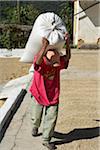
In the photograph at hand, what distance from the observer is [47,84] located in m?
5.54

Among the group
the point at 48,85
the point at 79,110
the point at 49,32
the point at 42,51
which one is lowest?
the point at 79,110

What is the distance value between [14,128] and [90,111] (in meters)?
1.60

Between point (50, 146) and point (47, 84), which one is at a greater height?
point (47, 84)

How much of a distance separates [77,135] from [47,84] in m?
1.02

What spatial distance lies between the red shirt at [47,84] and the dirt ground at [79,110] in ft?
2.02

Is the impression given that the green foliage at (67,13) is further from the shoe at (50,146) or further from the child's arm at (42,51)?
the child's arm at (42,51)

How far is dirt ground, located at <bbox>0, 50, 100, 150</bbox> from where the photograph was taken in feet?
19.4

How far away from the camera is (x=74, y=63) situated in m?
15.5

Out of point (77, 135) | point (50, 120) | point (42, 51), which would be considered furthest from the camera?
point (77, 135)

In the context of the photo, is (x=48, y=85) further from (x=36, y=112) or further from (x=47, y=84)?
(x=36, y=112)

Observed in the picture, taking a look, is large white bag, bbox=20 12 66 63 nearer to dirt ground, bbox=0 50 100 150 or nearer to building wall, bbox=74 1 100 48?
dirt ground, bbox=0 50 100 150

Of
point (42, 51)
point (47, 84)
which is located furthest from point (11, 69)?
point (42, 51)

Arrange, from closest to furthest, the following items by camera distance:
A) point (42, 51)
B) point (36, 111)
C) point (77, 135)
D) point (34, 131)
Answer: point (42, 51) < point (36, 111) < point (34, 131) < point (77, 135)

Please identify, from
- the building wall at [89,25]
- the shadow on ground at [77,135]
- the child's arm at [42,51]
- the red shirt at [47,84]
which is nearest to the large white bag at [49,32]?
the child's arm at [42,51]
